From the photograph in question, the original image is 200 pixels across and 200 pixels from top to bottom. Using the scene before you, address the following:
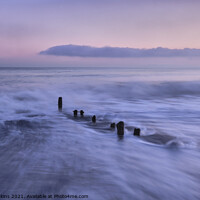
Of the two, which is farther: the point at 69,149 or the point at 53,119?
the point at 53,119

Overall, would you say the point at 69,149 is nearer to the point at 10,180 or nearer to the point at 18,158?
the point at 18,158

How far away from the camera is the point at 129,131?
8.96m

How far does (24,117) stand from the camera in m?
11.3

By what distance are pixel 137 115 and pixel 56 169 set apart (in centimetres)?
785

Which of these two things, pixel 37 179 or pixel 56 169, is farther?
pixel 56 169

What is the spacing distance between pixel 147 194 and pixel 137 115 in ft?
26.2

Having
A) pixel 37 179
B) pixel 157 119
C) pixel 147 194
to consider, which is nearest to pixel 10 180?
pixel 37 179

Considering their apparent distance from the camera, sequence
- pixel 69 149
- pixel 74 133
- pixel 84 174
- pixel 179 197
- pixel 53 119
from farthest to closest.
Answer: pixel 53 119, pixel 74 133, pixel 69 149, pixel 84 174, pixel 179 197

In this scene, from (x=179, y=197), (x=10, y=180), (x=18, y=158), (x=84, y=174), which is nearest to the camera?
(x=179, y=197)

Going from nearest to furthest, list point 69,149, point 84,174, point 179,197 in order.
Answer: point 179,197 < point 84,174 < point 69,149

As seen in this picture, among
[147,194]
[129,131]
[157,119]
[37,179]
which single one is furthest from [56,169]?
[157,119]

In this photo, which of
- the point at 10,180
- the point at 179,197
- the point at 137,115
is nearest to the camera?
the point at 179,197

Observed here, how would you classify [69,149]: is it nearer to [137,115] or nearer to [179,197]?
[179,197]

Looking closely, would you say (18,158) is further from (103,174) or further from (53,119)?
(53,119)
